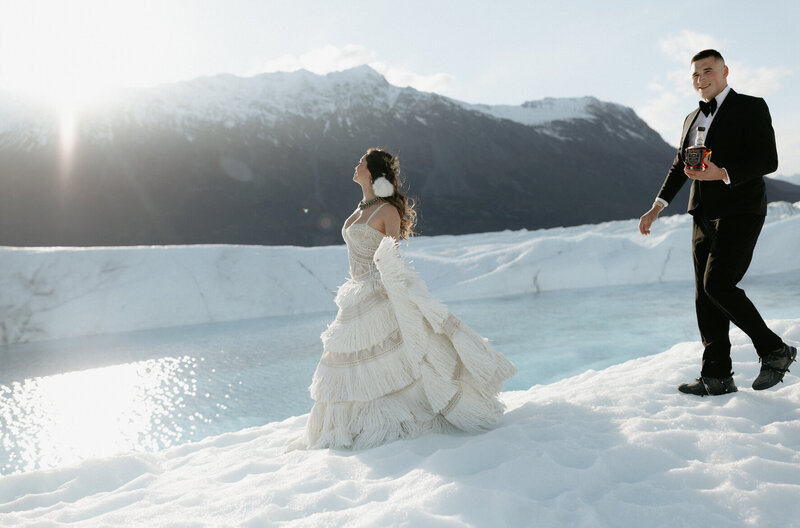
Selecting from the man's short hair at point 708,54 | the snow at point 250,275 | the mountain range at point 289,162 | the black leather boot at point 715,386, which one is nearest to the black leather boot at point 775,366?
the black leather boot at point 715,386

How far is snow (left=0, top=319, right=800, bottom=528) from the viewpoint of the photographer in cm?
164

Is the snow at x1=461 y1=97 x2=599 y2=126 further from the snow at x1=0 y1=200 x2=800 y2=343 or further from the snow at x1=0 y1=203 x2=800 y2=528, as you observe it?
the snow at x1=0 y1=203 x2=800 y2=528

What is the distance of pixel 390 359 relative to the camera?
8.60 feet

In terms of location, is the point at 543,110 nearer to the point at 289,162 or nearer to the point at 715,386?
the point at 289,162

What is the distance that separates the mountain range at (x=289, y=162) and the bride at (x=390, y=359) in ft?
137

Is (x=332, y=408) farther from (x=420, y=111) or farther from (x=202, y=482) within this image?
(x=420, y=111)

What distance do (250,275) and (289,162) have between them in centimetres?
4622

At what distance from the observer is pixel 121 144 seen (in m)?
48.4

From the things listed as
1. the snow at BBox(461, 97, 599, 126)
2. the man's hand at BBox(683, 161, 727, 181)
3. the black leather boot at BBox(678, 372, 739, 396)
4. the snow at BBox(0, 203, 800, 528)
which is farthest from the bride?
the snow at BBox(461, 97, 599, 126)

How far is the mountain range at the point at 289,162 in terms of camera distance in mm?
43031

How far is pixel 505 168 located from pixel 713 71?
62055mm

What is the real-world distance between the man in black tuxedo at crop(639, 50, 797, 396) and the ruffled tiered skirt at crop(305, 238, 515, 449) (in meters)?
1.08

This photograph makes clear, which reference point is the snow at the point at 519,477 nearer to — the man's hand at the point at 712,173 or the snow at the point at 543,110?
the man's hand at the point at 712,173

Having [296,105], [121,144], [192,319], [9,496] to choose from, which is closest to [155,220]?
[121,144]
